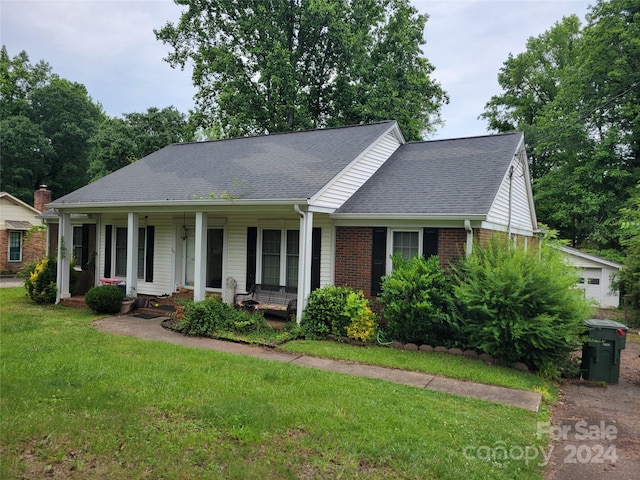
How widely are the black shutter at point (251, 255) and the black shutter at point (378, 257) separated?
3.40 meters

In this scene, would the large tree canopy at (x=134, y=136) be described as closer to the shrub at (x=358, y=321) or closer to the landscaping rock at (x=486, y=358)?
the shrub at (x=358, y=321)

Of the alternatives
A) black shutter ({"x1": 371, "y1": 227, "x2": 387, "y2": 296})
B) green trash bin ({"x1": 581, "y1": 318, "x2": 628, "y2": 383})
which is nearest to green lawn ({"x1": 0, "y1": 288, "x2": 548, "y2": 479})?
green trash bin ({"x1": 581, "y1": 318, "x2": 628, "y2": 383})

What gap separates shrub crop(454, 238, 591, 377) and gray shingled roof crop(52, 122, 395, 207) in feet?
13.3

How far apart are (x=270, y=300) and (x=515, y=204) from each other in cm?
714

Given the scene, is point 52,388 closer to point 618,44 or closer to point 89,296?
point 89,296

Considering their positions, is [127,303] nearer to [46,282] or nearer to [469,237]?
[46,282]

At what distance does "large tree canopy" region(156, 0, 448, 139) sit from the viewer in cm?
2245

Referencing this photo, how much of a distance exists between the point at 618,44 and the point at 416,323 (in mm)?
22527

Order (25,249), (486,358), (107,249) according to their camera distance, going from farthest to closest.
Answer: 1. (25,249)
2. (107,249)
3. (486,358)

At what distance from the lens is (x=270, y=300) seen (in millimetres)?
11242

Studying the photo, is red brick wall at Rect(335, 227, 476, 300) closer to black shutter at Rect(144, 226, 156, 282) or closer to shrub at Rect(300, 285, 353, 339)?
shrub at Rect(300, 285, 353, 339)

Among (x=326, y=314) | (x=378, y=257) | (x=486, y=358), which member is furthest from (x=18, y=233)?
(x=486, y=358)

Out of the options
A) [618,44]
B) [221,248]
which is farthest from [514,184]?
[618,44]

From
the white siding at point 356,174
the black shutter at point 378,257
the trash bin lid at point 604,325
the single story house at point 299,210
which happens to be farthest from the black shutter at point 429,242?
the trash bin lid at point 604,325
